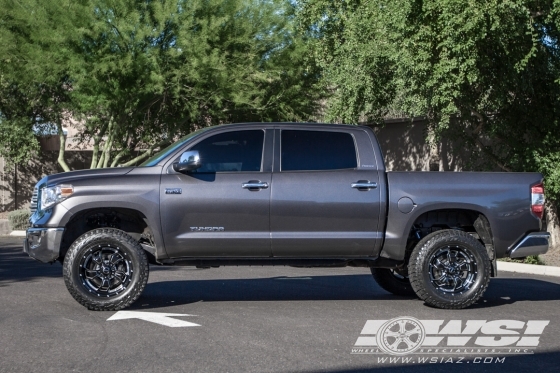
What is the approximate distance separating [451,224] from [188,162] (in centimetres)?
327

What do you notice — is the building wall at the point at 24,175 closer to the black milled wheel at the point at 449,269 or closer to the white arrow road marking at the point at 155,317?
the white arrow road marking at the point at 155,317

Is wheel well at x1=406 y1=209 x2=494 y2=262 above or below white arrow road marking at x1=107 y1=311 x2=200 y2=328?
above

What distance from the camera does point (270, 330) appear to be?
8.30 metres

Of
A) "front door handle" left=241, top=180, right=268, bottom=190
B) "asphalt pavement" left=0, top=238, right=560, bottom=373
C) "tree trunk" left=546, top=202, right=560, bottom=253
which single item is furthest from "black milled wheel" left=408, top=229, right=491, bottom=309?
"tree trunk" left=546, top=202, right=560, bottom=253

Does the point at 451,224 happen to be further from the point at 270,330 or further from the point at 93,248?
the point at 93,248

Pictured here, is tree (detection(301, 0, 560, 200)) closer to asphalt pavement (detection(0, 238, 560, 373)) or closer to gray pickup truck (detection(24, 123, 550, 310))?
asphalt pavement (detection(0, 238, 560, 373))

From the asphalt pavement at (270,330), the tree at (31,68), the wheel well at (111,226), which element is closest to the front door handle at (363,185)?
the asphalt pavement at (270,330)

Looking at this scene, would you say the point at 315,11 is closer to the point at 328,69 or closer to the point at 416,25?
the point at 328,69

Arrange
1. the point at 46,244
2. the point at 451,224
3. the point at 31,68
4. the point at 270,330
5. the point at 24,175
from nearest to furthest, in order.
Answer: the point at 270,330 < the point at 46,244 < the point at 451,224 < the point at 31,68 < the point at 24,175

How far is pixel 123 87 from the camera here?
907 inches

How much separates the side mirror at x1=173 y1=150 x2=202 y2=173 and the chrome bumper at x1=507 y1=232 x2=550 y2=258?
3.77 metres

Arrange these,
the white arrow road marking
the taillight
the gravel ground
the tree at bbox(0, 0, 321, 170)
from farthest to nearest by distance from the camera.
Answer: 1. the tree at bbox(0, 0, 321, 170)
2. the gravel ground
3. the taillight
4. the white arrow road marking

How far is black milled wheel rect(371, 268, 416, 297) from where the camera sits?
11.1 meters

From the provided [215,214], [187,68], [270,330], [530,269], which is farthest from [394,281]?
[187,68]
